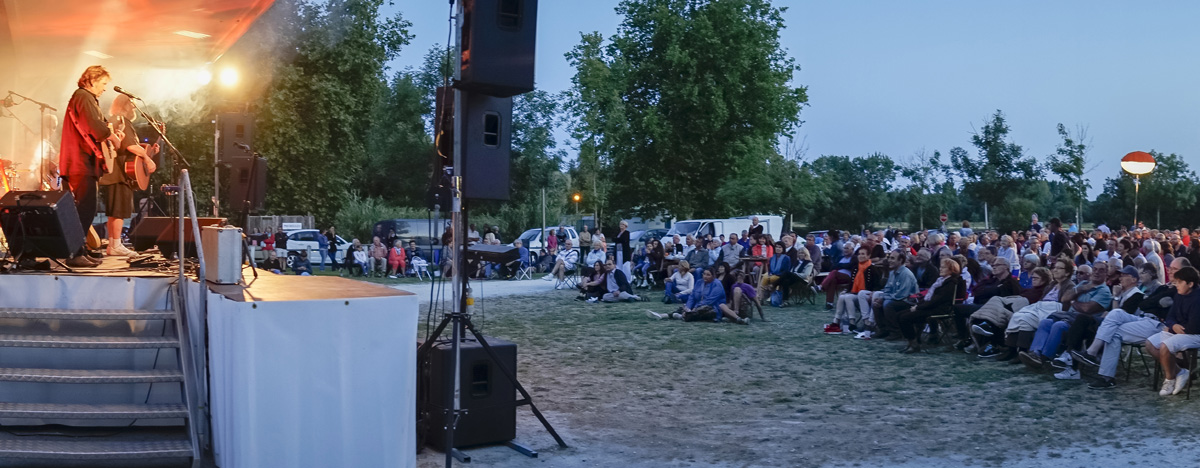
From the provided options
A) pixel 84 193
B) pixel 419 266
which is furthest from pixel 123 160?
pixel 419 266

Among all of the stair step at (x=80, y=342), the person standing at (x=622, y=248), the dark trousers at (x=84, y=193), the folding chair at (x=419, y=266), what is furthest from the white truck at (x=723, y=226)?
the stair step at (x=80, y=342)

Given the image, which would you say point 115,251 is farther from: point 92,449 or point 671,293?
point 671,293

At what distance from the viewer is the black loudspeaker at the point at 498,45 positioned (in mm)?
5508

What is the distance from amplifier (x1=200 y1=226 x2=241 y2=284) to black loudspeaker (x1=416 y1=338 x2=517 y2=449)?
119cm

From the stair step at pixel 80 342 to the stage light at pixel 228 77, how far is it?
7.95 m

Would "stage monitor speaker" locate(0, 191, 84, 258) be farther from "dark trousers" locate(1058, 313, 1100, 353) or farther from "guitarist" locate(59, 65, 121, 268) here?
"dark trousers" locate(1058, 313, 1100, 353)

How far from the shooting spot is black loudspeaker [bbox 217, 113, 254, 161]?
38.2 ft

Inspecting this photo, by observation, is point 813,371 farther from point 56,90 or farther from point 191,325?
point 56,90

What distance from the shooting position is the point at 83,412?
5.01m

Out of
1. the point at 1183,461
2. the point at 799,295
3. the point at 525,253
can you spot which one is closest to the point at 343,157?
the point at 525,253

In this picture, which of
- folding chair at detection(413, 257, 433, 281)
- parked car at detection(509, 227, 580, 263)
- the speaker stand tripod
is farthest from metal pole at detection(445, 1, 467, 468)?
parked car at detection(509, 227, 580, 263)

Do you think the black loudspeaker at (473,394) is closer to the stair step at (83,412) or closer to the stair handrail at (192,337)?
the stair handrail at (192,337)

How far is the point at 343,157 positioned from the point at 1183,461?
2661 cm

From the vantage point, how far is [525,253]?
24281mm
